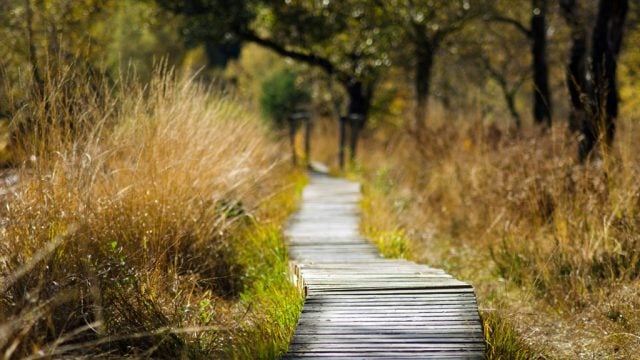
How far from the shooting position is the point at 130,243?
4336mm

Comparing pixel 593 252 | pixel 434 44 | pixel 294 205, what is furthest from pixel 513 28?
pixel 593 252

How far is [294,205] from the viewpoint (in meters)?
8.27

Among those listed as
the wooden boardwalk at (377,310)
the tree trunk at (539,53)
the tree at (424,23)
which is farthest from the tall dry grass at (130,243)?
the tree at (424,23)

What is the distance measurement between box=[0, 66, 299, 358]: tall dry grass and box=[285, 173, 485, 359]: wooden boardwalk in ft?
0.57

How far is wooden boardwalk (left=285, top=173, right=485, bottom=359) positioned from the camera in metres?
3.30

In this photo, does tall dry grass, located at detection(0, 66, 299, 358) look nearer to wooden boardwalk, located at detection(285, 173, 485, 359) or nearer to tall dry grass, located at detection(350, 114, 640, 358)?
wooden boardwalk, located at detection(285, 173, 485, 359)

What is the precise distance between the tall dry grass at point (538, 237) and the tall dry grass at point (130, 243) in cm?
120

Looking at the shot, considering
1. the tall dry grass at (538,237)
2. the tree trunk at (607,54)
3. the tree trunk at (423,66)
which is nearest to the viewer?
the tall dry grass at (538,237)

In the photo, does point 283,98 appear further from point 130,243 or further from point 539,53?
point 130,243

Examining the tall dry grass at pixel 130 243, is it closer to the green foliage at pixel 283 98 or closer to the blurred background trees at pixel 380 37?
the blurred background trees at pixel 380 37

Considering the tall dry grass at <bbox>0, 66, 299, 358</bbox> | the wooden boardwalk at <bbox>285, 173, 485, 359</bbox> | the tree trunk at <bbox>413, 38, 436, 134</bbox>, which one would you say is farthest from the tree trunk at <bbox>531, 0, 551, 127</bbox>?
the wooden boardwalk at <bbox>285, 173, 485, 359</bbox>

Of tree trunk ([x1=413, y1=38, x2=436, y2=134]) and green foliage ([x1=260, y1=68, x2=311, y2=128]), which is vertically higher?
tree trunk ([x1=413, y1=38, x2=436, y2=134])

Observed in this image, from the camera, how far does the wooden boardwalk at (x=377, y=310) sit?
10.8ft

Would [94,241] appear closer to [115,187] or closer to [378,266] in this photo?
[115,187]
